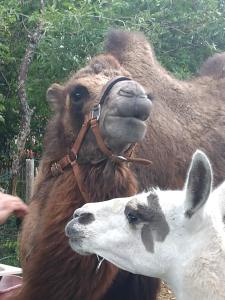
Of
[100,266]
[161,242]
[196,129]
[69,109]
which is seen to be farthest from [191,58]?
[161,242]

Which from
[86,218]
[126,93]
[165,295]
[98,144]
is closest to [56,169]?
[98,144]

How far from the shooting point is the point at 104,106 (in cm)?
461

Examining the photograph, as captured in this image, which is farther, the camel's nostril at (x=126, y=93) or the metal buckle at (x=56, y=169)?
the metal buckle at (x=56, y=169)

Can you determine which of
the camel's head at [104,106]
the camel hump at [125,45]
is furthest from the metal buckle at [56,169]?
the camel hump at [125,45]

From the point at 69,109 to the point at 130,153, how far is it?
0.61 meters

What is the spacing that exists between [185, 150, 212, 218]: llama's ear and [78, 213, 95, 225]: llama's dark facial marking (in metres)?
0.59

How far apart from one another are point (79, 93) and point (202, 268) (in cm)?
202

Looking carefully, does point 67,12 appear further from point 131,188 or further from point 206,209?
point 206,209

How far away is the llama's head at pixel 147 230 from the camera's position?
11.1ft

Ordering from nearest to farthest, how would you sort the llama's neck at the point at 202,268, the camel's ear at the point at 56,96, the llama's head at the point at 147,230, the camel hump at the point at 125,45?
1. the llama's neck at the point at 202,268
2. the llama's head at the point at 147,230
3. the camel's ear at the point at 56,96
4. the camel hump at the point at 125,45

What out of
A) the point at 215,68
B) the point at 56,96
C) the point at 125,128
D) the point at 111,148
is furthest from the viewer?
the point at 215,68

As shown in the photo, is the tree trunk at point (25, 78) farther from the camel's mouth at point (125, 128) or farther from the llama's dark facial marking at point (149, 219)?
the llama's dark facial marking at point (149, 219)

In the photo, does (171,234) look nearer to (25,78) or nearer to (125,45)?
(125,45)

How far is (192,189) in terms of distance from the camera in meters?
3.32
